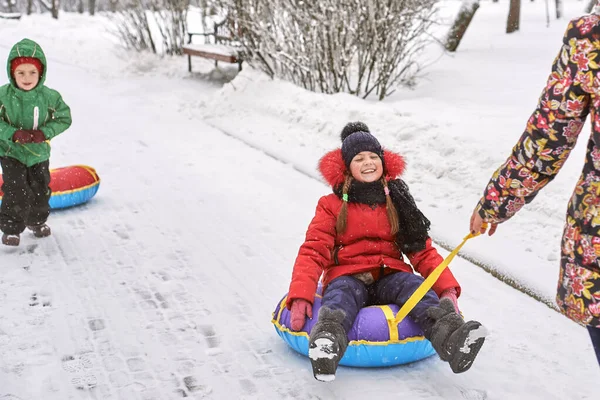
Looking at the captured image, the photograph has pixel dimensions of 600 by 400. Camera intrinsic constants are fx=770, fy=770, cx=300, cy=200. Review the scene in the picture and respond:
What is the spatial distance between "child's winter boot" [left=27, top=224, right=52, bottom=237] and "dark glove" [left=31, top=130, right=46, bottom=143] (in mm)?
→ 679

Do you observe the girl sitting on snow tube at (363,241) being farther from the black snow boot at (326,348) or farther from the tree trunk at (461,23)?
the tree trunk at (461,23)

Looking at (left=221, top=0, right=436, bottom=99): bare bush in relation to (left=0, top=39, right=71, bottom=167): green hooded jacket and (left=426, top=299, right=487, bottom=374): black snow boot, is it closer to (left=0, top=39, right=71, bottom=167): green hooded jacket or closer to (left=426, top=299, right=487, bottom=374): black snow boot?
(left=0, top=39, right=71, bottom=167): green hooded jacket

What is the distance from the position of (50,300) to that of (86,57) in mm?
16444

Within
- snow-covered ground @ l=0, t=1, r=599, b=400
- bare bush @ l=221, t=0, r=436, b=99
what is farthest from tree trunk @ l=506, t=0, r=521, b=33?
bare bush @ l=221, t=0, r=436, b=99

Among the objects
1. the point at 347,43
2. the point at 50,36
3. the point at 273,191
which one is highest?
the point at 347,43

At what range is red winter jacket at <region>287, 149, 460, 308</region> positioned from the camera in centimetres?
365

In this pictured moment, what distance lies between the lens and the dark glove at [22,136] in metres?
4.96

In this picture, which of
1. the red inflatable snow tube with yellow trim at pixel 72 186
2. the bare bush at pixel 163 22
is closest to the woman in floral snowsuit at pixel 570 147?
the red inflatable snow tube with yellow trim at pixel 72 186

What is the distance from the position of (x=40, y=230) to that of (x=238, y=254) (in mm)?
1462

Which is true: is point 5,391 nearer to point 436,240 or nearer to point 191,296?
point 191,296

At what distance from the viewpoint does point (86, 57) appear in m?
19.7

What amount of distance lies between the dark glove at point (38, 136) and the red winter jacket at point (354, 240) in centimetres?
225

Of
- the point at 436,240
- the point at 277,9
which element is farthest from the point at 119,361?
the point at 277,9

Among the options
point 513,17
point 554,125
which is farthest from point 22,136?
point 513,17
